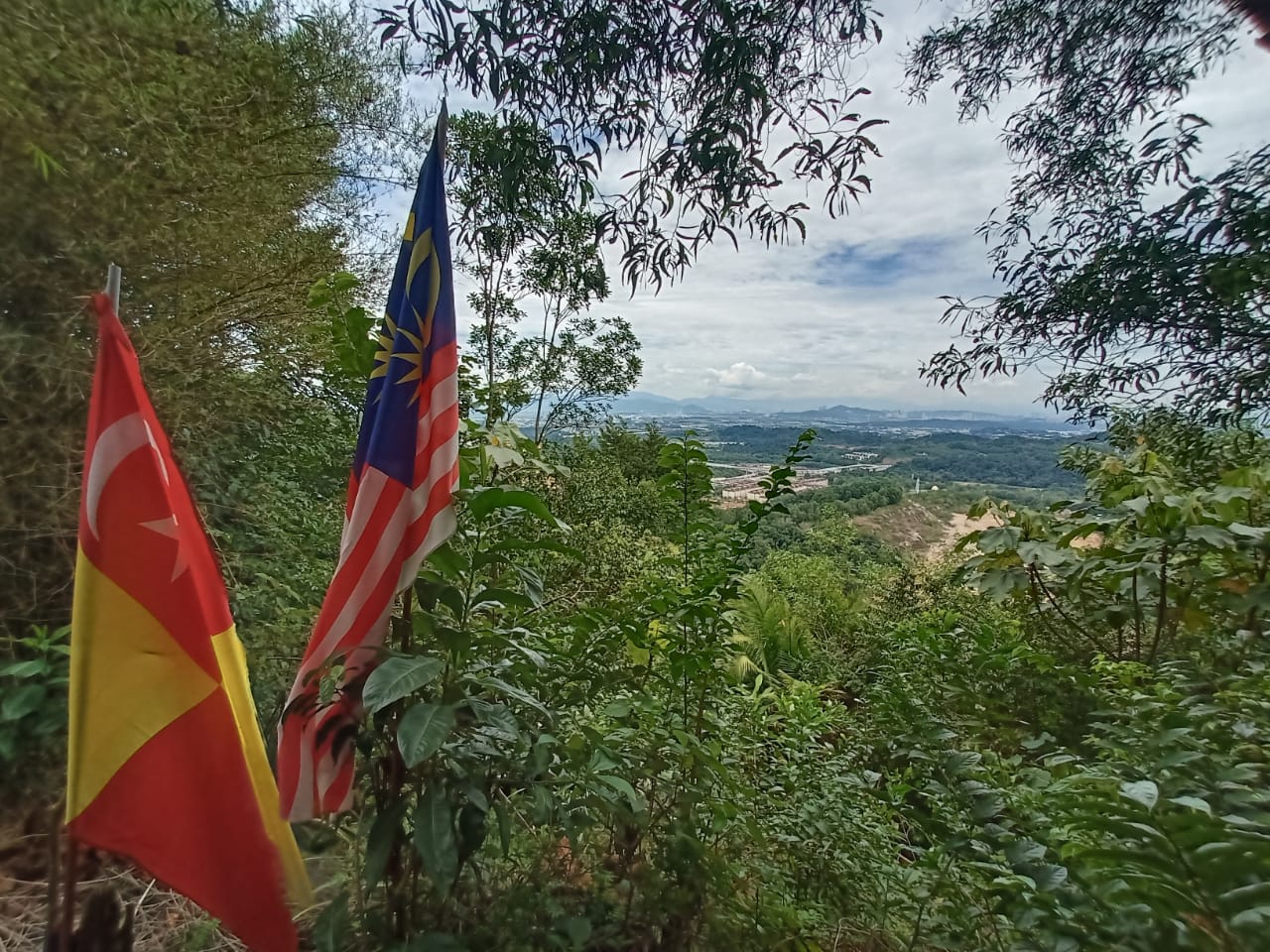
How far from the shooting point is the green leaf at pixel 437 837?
0.72 meters

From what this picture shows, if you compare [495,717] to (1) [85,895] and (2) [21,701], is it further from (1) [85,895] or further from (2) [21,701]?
(2) [21,701]

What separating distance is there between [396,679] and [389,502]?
291mm

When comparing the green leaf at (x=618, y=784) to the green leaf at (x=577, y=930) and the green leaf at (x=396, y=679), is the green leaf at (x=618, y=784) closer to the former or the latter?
the green leaf at (x=577, y=930)

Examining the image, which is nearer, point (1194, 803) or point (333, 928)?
point (1194, 803)

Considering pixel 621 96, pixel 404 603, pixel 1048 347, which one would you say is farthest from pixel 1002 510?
pixel 404 603

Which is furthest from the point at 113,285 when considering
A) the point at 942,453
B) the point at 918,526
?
the point at 918,526

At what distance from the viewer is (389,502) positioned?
884 millimetres

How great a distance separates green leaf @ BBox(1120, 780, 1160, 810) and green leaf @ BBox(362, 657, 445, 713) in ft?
3.05

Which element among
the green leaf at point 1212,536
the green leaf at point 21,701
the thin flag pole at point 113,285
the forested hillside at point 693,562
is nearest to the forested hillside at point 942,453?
the forested hillside at point 693,562

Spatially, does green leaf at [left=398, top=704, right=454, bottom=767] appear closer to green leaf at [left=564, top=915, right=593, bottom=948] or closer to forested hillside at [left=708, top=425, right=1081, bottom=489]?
green leaf at [left=564, top=915, right=593, bottom=948]

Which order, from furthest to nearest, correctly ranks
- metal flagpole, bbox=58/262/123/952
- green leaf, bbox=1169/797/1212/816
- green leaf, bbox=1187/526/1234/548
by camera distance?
green leaf, bbox=1187/526/1234/548 → metal flagpole, bbox=58/262/123/952 → green leaf, bbox=1169/797/1212/816

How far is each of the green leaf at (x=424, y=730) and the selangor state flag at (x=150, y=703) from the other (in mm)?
389

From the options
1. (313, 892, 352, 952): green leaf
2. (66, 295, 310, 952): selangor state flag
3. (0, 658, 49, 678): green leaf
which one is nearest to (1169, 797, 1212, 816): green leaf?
(313, 892, 352, 952): green leaf

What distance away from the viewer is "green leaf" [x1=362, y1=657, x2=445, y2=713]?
2.28 ft
